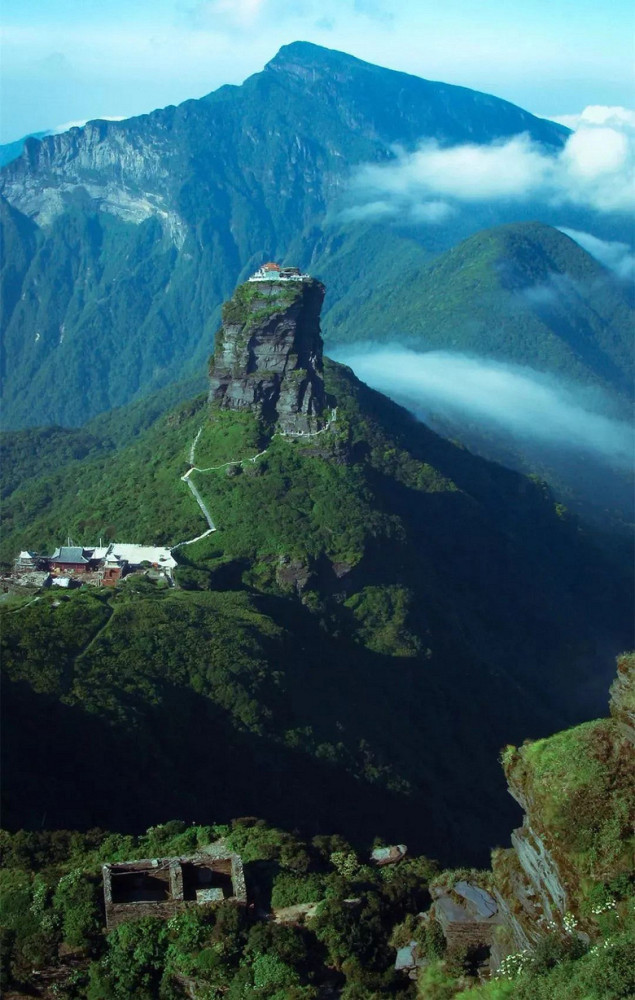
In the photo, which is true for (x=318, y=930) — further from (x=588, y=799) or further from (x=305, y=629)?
(x=305, y=629)

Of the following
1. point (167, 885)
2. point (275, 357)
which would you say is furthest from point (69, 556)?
point (167, 885)

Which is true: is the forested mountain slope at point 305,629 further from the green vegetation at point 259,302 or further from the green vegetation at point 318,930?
the green vegetation at point 318,930

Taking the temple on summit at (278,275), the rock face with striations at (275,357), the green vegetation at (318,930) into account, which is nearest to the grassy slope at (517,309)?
the temple on summit at (278,275)

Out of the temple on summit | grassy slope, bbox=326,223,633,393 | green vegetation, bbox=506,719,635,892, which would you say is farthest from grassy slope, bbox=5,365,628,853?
grassy slope, bbox=326,223,633,393

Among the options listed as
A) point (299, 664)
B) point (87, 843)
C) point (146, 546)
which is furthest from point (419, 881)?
point (146, 546)

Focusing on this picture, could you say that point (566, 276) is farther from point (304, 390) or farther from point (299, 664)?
point (299, 664)

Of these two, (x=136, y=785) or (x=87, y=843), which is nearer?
(x=87, y=843)

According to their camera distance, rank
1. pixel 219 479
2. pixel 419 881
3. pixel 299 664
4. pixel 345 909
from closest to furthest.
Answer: pixel 345 909
pixel 419 881
pixel 299 664
pixel 219 479

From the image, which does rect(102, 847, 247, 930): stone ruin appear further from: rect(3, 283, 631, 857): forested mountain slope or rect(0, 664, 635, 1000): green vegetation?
rect(3, 283, 631, 857): forested mountain slope
